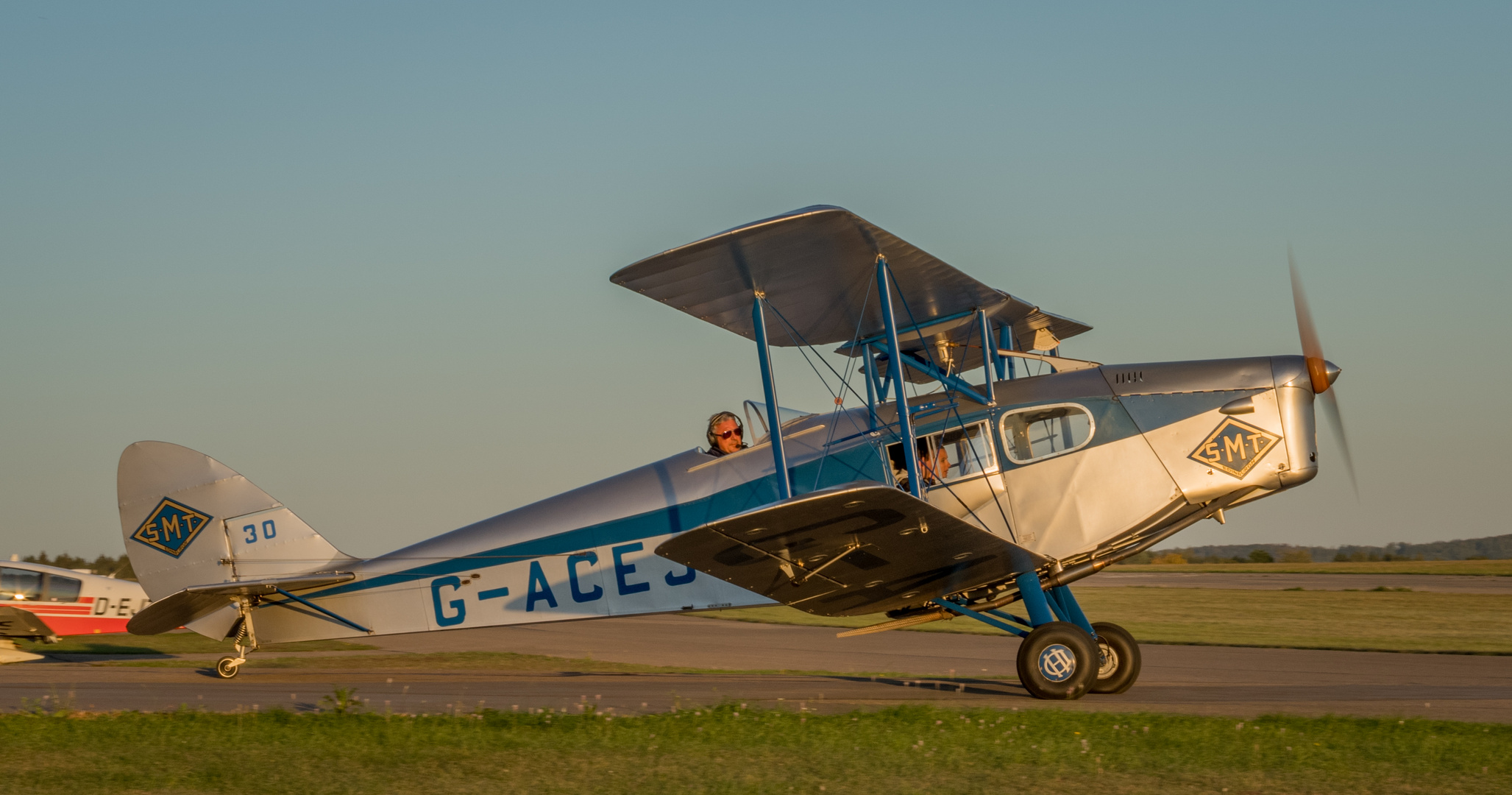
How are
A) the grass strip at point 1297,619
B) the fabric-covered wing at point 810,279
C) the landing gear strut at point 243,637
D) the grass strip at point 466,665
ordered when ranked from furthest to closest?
1. the grass strip at point 1297,619
2. the grass strip at point 466,665
3. the landing gear strut at point 243,637
4. the fabric-covered wing at point 810,279

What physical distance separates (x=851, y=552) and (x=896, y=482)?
975 mm

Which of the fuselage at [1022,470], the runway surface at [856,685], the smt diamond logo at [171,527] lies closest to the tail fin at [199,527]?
the smt diamond logo at [171,527]

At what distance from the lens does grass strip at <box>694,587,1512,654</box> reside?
16953mm

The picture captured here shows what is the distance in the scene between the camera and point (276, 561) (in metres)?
12.0

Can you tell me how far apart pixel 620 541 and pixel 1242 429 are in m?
5.40

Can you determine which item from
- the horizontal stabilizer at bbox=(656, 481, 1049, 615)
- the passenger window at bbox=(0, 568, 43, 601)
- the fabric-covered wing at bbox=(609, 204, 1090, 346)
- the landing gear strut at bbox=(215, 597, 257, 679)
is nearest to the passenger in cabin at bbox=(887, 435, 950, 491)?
the horizontal stabilizer at bbox=(656, 481, 1049, 615)

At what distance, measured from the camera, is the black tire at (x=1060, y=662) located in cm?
849

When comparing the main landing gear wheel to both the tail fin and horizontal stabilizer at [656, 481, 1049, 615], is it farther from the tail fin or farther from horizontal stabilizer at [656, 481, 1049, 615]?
horizontal stabilizer at [656, 481, 1049, 615]

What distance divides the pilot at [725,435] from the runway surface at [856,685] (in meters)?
2.17

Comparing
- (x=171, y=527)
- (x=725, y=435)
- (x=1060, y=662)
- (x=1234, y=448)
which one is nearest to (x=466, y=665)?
(x=171, y=527)

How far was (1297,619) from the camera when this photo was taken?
2212 cm

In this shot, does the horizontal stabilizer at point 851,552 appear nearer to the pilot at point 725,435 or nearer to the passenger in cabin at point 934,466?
the passenger in cabin at point 934,466

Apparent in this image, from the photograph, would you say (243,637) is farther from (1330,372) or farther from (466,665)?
(1330,372)

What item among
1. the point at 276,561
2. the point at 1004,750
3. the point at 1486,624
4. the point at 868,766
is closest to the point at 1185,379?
the point at 1004,750
